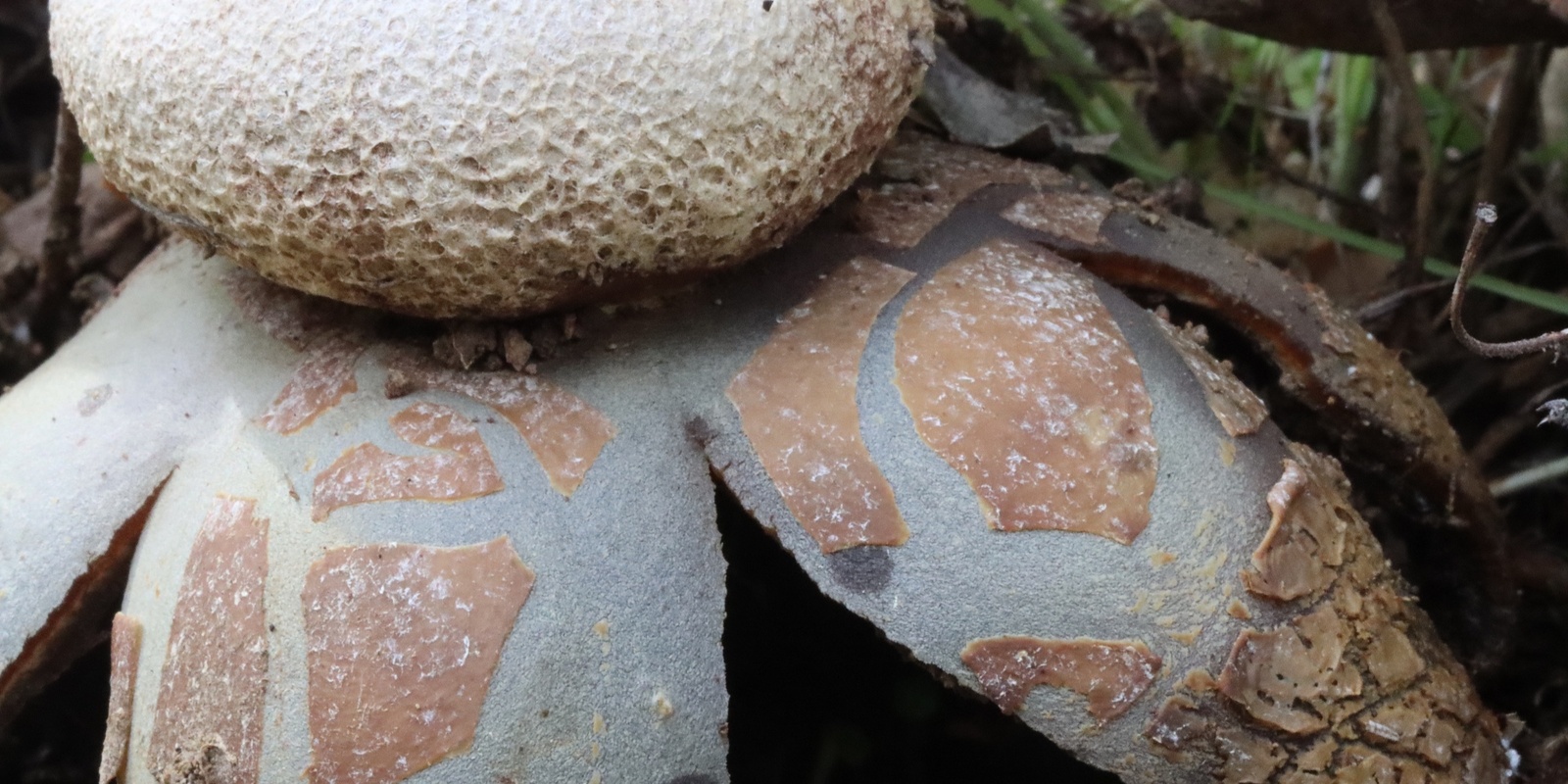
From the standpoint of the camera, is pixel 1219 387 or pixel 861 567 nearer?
pixel 861 567

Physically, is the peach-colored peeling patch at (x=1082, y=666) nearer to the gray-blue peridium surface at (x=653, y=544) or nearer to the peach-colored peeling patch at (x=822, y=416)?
the gray-blue peridium surface at (x=653, y=544)

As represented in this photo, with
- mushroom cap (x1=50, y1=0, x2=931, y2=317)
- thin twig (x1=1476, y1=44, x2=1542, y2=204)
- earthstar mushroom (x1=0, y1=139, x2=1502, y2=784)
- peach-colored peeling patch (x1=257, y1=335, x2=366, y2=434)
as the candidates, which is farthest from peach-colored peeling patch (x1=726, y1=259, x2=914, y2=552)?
thin twig (x1=1476, y1=44, x2=1542, y2=204)

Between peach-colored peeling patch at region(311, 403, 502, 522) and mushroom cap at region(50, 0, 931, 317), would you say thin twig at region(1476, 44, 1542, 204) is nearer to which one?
mushroom cap at region(50, 0, 931, 317)

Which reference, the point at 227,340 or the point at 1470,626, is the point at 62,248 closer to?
the point at 227,340

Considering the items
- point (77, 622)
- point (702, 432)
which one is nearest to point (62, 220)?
point (77, 622)

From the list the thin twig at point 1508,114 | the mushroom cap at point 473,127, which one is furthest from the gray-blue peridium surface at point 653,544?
the thin twig at point 1508,114

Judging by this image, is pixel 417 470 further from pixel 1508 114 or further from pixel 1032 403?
pixel 1508 114
